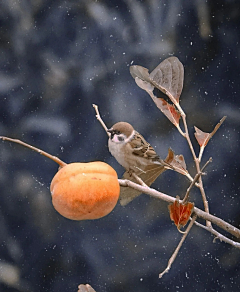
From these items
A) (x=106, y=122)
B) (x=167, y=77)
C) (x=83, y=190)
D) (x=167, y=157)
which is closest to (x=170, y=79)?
(x=167, y=77)

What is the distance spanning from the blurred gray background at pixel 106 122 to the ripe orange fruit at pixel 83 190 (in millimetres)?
530

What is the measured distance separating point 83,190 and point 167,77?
0.25 meters

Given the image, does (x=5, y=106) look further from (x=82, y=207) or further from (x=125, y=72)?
(x=82, y=207)

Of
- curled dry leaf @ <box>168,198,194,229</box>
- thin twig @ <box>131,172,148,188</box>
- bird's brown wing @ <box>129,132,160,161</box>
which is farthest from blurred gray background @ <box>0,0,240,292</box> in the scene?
curled dry leaf @ <box>168,198,194,229</box>

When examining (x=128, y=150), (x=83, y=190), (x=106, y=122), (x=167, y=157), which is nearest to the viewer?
(x=83, y=190)

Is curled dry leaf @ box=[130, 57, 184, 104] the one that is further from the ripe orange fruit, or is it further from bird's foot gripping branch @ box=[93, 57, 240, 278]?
the ripe orange fruit

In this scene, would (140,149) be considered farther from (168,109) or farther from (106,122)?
(106,122)

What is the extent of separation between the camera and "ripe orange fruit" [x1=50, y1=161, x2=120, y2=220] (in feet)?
1.39

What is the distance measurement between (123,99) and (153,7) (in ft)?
0.81

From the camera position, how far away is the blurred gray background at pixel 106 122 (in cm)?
96

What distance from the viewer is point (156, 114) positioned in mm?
976

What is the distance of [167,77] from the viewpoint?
59 centimetres

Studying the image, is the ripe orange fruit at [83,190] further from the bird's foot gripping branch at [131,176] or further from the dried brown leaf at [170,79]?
the dried brown leaf at [170,79]

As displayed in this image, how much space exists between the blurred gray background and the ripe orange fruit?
53cm
